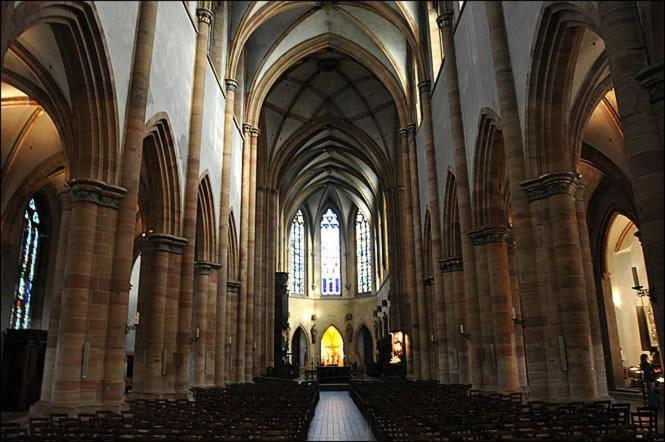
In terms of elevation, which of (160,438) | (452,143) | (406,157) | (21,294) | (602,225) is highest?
(406,157)

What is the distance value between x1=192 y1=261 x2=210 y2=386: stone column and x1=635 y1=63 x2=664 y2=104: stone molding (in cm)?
1578

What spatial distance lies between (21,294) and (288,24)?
17995 mm

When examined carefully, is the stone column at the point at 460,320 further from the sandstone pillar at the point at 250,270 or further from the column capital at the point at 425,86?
the sandstone pillar at the point at 250,270

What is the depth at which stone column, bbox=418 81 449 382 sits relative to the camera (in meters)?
22.0

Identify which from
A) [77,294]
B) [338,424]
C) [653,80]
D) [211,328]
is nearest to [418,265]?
[211,328]

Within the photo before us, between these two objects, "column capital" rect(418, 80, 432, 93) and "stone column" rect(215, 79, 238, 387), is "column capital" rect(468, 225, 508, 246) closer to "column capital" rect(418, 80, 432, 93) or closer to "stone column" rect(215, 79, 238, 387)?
"column capital" rect(418, 80, 432, 93)

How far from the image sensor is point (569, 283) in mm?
11609

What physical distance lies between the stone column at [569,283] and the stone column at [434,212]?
32.3 feet

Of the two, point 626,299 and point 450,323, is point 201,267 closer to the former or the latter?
point 450,323

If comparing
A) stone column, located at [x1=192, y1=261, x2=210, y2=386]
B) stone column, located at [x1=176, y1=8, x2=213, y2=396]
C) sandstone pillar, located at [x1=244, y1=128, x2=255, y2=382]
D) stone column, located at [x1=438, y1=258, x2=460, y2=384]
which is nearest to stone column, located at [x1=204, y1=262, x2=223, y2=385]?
stone column, located at [x1=192, y1=261, x2=210, y2=386]

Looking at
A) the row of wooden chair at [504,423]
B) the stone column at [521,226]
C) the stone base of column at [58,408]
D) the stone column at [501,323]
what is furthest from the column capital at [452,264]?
the stone base of column at [58,408]

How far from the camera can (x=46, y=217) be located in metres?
22.6

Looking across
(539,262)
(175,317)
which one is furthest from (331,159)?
(539,262)

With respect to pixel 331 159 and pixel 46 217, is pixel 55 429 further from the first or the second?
pixel 331 159
